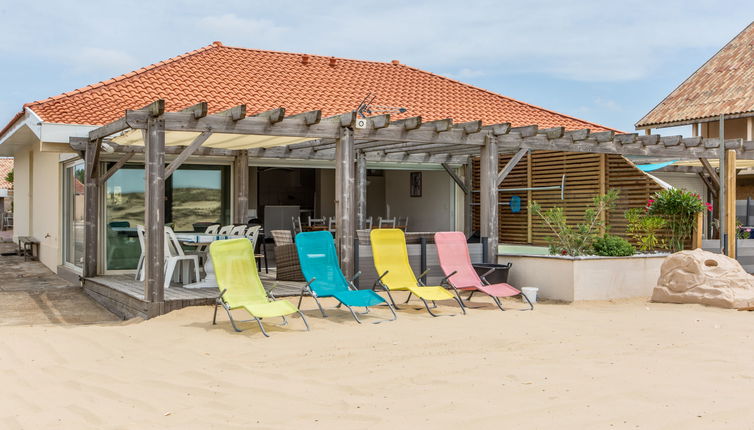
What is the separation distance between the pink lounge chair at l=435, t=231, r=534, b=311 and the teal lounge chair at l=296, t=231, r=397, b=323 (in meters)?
1.18

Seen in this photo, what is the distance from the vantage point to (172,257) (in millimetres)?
10367

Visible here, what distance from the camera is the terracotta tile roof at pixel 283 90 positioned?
14641 millimetres

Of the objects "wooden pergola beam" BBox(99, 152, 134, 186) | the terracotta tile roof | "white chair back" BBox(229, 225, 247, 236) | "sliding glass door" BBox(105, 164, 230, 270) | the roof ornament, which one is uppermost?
the terracotta tile roof

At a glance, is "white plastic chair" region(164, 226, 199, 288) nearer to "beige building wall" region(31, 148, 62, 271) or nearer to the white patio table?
the white patio table

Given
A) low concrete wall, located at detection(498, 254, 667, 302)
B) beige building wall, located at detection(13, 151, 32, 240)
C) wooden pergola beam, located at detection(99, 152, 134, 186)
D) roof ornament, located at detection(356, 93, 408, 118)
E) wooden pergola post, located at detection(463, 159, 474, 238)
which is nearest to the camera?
low concrete wall, located at detection(498, 254, 667, 302)

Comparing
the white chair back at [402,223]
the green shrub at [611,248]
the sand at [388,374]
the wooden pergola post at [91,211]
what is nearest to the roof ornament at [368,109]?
the white chair back at [402,223]

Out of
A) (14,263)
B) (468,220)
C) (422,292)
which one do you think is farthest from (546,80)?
(14,263)

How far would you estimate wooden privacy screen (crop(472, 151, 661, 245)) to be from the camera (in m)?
15.7

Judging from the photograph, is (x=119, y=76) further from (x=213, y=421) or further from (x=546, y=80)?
(x=213, y=421)

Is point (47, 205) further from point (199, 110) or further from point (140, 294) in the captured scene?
point (199, 110)

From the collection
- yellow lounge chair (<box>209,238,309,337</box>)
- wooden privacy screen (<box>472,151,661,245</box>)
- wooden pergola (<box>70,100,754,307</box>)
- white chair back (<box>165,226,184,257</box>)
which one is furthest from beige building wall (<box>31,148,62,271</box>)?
wooden privacy screen (<box>472,151,661,245</box>)

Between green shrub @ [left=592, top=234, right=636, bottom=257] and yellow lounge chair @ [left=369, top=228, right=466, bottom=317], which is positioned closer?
yellow lounge chair @ [left=369, top=228, right=466, bottom=317]

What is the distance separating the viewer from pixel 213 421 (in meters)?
4.77

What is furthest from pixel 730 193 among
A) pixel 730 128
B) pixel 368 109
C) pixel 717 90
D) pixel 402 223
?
pixel 717 90
